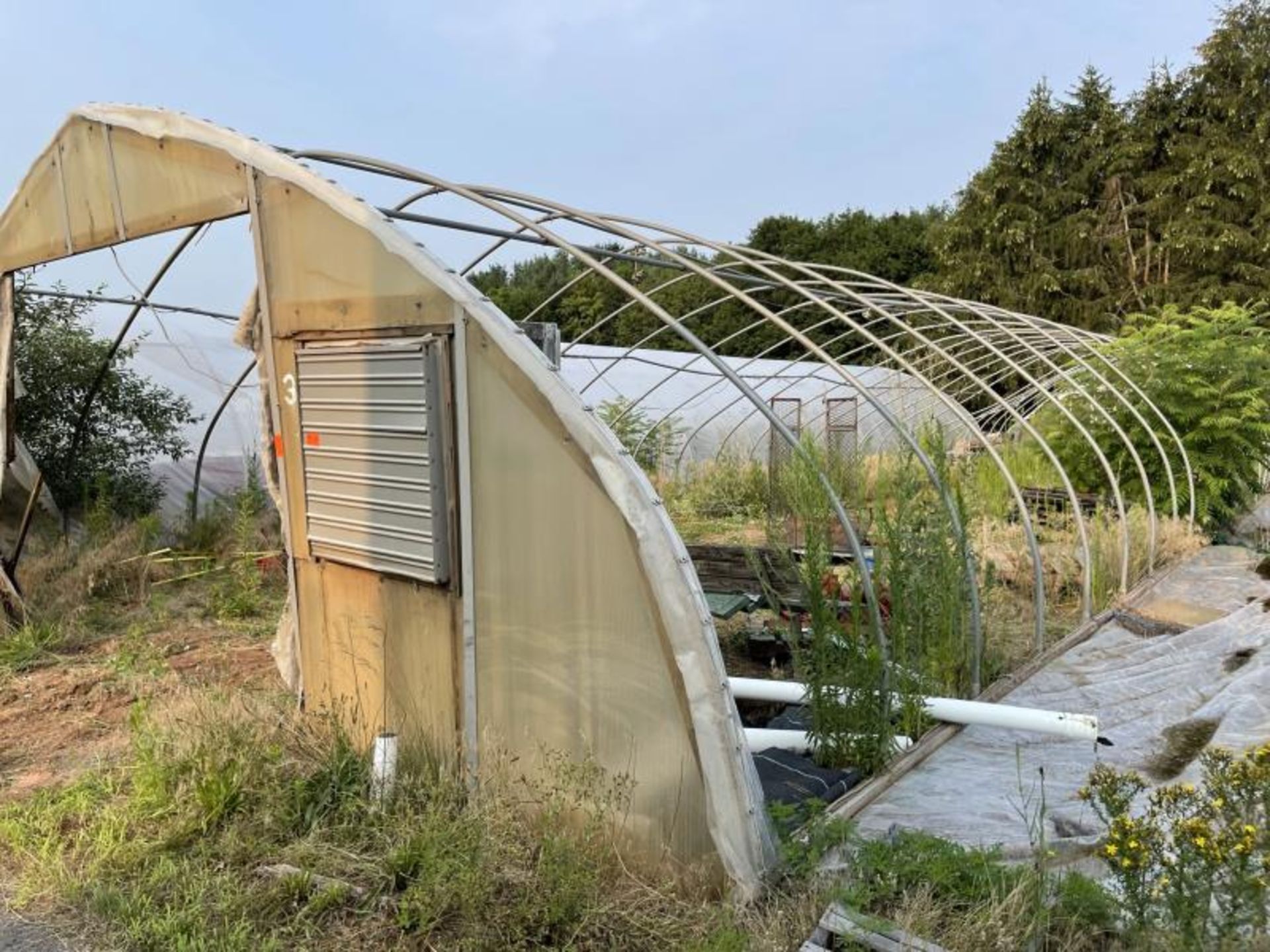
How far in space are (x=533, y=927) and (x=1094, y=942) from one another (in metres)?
1.53

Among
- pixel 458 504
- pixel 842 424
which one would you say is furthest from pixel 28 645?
pixel 842 424

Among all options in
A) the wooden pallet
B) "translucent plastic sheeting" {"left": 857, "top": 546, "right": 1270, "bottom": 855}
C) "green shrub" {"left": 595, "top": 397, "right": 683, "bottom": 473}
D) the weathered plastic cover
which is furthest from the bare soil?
"green shrub" {"left": 595, "top": 397, "right": 683, "bottom": 473}

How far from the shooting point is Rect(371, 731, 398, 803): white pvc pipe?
10.7 ft

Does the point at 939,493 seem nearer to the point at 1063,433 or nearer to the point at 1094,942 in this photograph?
the point at 1094,942

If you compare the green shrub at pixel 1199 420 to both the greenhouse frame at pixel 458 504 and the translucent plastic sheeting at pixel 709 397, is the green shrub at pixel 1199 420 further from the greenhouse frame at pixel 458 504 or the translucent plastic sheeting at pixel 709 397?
the greenhouse frame at pixel 458 504

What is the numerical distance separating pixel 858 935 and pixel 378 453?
2.37 metres

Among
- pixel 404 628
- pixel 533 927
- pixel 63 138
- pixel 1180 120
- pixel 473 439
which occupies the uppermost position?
pixel 1180 120

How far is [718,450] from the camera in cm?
1516

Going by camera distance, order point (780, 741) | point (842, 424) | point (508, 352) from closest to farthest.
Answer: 1. point (508, 352)
2. point (780, 741)
3. point (842, 424)

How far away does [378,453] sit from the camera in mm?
3455

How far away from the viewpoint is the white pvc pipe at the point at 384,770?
3.26m

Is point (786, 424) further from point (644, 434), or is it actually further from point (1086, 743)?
point (1086, 743)

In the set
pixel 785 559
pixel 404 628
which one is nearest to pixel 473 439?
pixel 404 628

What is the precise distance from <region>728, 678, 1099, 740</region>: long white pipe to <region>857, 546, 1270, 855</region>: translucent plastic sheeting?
10 centimetres
